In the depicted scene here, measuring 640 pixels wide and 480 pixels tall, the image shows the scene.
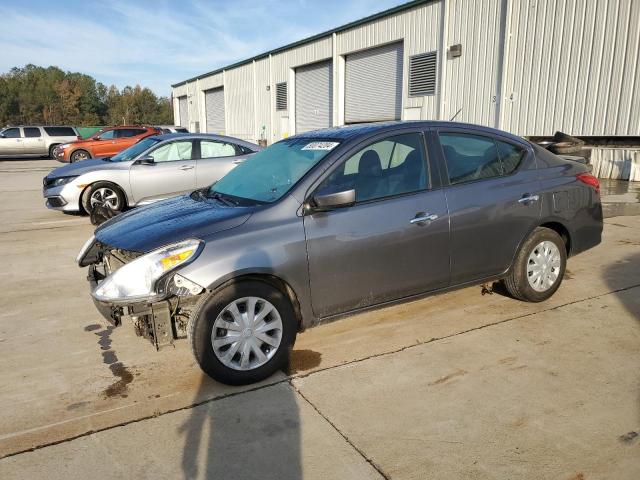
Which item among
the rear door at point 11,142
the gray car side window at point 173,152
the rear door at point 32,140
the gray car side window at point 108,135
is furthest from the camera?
the rear door at point 32,140

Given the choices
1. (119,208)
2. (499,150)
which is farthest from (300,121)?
(499,150)

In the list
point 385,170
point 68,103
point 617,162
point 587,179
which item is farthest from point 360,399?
point 68,103

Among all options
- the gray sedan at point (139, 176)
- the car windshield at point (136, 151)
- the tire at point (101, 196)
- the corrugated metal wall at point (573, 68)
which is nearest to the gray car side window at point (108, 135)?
the car windshield at point (136, 151)

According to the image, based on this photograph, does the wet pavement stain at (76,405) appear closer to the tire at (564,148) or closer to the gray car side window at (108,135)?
the tire at (564,148)

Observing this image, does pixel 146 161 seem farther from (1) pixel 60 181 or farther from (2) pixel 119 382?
(2) pixel 119 382

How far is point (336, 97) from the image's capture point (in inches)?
882

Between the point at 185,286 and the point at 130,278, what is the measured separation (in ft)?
1.17

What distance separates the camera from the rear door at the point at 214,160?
8797mm

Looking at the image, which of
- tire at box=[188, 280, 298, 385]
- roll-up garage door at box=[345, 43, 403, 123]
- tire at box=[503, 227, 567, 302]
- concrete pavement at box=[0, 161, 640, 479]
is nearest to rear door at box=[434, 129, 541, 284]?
tire at box=[503, 227, 567, 302]

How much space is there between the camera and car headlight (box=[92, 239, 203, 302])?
118 inches

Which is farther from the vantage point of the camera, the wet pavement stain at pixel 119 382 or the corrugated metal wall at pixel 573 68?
the corrugated metal wall at pixel 573 68

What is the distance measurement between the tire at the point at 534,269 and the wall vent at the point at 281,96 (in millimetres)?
24449

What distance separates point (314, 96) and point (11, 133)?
15339mm

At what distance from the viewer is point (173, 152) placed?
8828 mm
